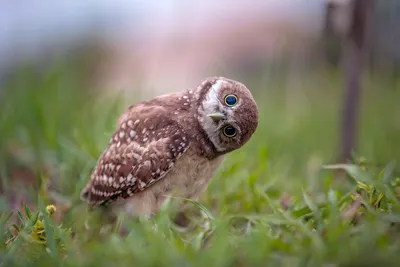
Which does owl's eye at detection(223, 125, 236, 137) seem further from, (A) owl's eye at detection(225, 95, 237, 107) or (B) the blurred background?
(B) the blurred background

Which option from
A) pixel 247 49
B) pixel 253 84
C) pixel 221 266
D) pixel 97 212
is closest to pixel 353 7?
pixel 97 212

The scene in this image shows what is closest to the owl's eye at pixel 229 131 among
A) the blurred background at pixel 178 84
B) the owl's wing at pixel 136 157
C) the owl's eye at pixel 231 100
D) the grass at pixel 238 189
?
the owl's eye at pixel 231 100

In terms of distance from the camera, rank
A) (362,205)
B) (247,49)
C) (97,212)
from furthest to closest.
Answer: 1. (247,49)
2. (97,212)
3. (362,205)

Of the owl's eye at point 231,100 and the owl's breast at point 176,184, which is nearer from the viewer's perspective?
the owl's eye at point 231,100

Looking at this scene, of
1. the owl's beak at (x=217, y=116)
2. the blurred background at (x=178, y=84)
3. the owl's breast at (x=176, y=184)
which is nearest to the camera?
the owl's beak at (x=217, y=116)

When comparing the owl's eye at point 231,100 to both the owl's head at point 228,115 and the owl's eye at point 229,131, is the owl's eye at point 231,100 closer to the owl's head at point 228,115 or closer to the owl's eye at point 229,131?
the owl's head at point 228,115

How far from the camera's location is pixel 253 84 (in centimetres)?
782

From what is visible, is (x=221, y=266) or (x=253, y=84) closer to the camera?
(x=221, y=266)

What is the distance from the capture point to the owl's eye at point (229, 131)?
10.4 ft

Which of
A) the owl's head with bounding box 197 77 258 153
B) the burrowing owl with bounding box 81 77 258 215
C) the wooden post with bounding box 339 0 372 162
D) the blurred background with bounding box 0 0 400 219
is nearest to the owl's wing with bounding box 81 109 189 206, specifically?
the burrowing owl with bounding box 81 77 258 215

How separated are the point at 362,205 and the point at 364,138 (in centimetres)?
260

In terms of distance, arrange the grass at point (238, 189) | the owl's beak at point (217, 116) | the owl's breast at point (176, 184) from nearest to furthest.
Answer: the grass at point (238, 189), the owl's beak at point (217, 116), the owl's breast at point (176, 184)

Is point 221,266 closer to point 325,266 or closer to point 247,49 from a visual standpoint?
point 325,266

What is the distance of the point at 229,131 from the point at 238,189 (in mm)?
882
